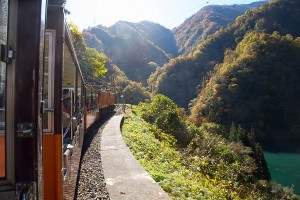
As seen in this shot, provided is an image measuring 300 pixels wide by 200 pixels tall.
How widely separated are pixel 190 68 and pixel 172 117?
7254 cm

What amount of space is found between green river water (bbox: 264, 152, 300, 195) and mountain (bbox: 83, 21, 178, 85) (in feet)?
239

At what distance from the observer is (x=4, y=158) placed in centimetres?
160

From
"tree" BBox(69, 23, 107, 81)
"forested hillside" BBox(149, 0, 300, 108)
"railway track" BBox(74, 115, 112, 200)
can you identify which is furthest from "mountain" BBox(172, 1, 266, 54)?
"railway track" BBox(74, 115, 112, 200)

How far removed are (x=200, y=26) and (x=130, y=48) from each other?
32475 mm

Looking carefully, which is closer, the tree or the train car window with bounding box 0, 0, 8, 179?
the train car window with bounding box 0, 0, 8, 179

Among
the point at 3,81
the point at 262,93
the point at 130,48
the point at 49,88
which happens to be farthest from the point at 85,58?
the point at 130,48

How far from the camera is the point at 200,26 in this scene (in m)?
138

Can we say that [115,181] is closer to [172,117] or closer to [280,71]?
[172,117]

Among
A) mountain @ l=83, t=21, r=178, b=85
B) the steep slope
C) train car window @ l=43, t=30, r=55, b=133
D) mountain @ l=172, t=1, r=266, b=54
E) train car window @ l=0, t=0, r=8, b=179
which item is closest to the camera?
train car window @ l=0, t=0, r=8, b=179

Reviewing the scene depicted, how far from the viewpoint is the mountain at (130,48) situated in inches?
4885

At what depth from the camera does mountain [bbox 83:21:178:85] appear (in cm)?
12408

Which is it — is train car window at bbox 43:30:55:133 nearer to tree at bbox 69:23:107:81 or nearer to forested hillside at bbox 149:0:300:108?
tree at bbox 69:23:107:81

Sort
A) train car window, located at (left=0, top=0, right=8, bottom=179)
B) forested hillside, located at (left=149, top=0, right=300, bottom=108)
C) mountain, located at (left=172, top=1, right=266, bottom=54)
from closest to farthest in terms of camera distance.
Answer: train car window, located at (left=0, top=0, right=8, bottom=179) < forested hillside, located at (left=149, top=0, right=300, bottom=108) < mountain, located at (left=172, top=1, right=266, bottom=54)

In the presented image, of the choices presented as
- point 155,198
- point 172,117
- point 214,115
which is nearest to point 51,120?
point 155,198
